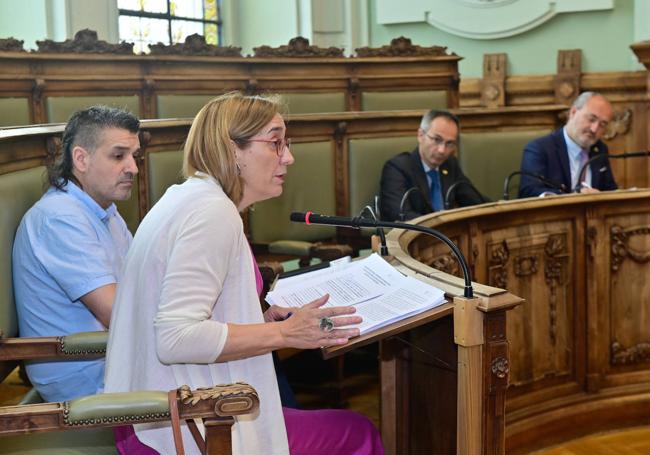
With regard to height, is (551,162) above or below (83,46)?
below

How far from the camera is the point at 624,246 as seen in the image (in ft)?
11.7

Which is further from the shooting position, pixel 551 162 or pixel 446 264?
pixel 551 162

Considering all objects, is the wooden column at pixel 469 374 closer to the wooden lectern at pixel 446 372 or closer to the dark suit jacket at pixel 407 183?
the wooden lectern at pixel 446 372

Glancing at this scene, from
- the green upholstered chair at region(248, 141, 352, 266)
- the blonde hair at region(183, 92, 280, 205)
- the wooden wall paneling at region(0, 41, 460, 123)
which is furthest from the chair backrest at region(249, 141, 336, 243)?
the blonde hair at region(183, 92, 280, 205)

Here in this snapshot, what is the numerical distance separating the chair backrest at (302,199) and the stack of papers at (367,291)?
1.77 metres

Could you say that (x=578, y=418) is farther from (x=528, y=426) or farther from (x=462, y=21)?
(x=462, y=21)

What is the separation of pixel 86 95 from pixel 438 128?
6.14ft

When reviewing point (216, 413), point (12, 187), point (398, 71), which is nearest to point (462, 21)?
point (398, 71)

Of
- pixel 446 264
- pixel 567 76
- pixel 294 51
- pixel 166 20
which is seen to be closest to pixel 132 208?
pixel 446 264

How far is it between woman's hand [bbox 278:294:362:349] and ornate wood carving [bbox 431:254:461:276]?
4.21 ft

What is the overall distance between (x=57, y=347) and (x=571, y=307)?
220 centimetres

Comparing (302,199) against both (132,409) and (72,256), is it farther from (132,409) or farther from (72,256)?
(132,409)

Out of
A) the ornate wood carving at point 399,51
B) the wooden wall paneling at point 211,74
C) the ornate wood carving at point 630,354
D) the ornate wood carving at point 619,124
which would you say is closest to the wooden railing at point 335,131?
the wooden wall paneling at point 211,74

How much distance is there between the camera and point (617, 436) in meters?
3.52
